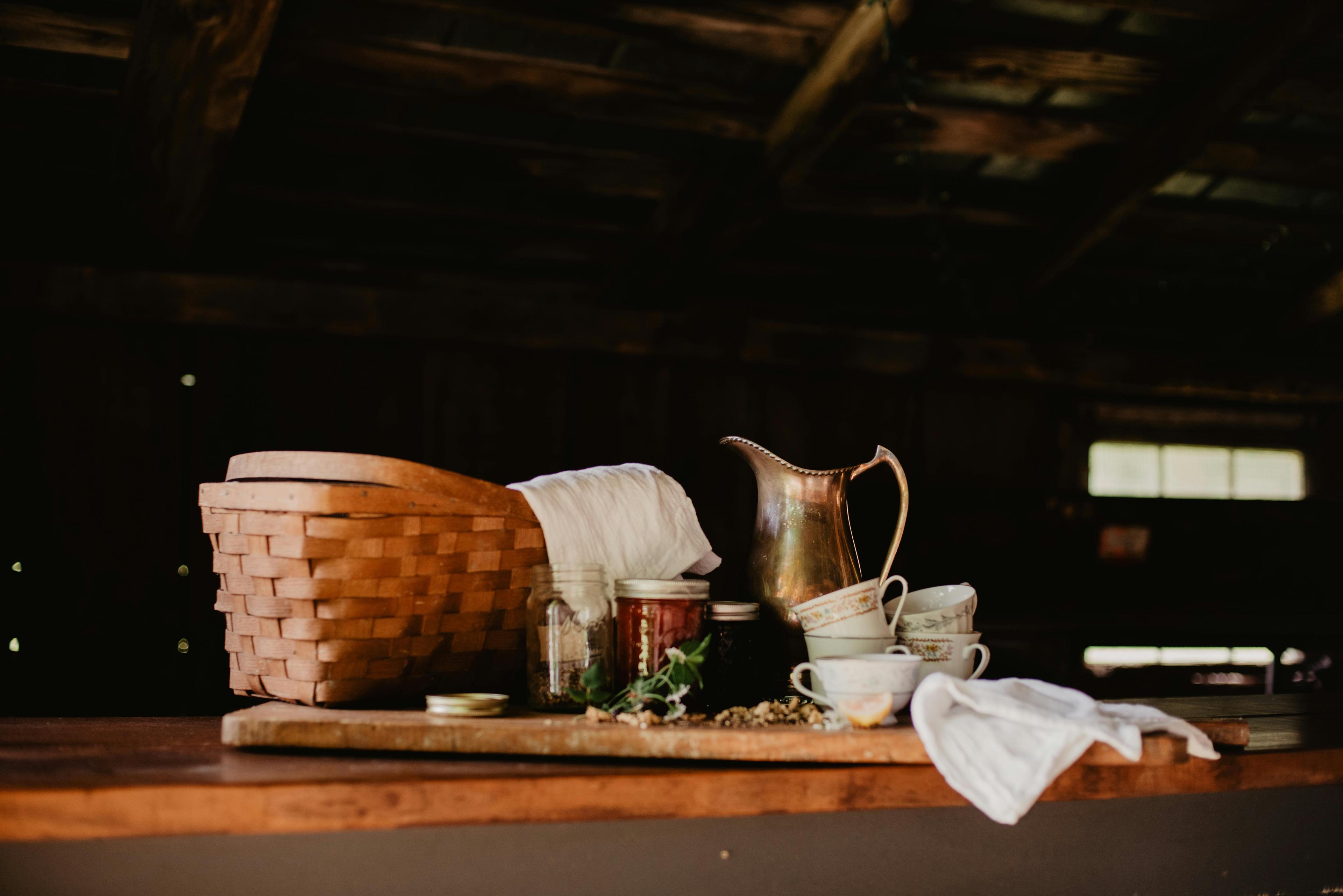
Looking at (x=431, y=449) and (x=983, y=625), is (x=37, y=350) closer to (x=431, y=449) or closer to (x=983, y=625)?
(x=431, y=449)

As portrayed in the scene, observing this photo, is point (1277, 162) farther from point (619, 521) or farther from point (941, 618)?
point (619, 521)

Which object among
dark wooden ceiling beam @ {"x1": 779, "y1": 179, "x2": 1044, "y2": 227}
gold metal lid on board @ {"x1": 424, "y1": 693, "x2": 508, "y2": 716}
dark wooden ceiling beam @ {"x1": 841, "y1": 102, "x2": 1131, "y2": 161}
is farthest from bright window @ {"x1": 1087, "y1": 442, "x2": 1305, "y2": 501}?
gold metal lid on board @ {"x1": 424, "y1": 693, "x2": 508, "y2": 716}

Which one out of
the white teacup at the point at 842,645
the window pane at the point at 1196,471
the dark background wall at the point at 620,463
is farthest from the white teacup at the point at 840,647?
the window pane at the point at 1196,471

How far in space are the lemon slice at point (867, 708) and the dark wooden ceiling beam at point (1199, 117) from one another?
2.34 m

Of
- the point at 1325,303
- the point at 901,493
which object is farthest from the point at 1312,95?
the point at 901,493

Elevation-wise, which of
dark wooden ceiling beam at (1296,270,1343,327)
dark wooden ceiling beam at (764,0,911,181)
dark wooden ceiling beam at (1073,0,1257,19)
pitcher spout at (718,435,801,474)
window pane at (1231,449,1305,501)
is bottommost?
pitcher spout at (718,435,801,474)

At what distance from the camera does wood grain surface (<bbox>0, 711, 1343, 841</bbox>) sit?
728 mm

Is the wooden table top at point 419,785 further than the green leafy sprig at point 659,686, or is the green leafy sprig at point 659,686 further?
the green leafy sprig at point 659,686

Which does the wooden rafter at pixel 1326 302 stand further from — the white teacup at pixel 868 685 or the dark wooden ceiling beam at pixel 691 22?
the white teacup at pixel 868 685

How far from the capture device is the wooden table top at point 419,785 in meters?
0.73

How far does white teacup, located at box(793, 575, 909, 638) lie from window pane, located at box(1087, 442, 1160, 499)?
329 cm

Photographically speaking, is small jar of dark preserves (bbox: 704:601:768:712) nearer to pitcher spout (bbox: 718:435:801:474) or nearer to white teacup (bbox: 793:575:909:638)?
white teacup (bbox: 793:575:909:638)

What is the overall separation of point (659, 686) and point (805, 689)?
0.51 feet

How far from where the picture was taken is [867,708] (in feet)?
3.06
